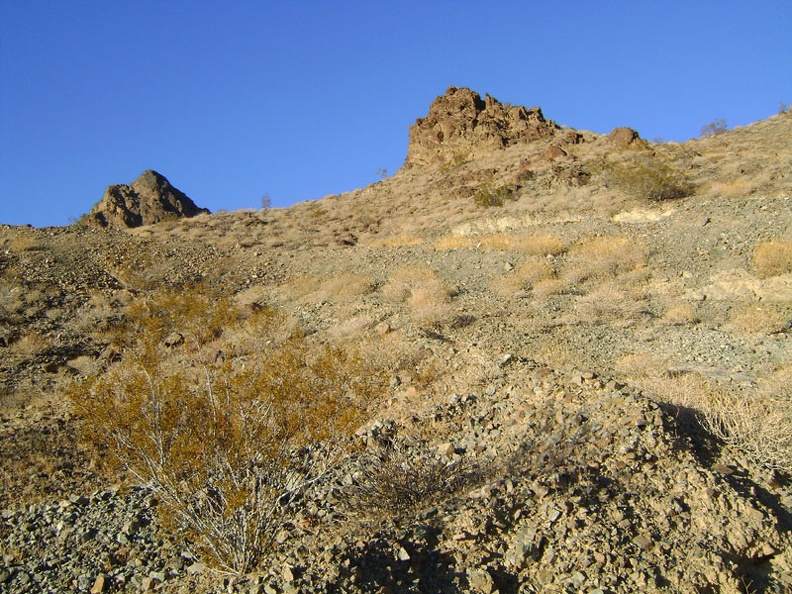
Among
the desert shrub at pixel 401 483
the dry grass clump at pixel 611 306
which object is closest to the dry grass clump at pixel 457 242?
the dry grass clump at pixel 611 306

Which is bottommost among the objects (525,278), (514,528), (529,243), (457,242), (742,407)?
(514,528)

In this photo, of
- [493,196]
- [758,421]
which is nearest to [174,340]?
[758,421]

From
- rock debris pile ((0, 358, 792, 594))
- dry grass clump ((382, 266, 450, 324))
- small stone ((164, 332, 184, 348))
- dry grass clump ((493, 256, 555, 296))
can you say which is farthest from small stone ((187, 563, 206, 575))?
dry grass clump ((493, 256, 555, 296))

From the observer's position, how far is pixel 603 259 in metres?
13.2

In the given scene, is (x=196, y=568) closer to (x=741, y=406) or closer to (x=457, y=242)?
(x=741, y=406)

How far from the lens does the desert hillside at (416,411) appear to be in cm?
461

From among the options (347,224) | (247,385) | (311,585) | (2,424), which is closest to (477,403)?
(247,385)

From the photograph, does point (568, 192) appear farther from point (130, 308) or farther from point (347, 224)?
point (130, 308)

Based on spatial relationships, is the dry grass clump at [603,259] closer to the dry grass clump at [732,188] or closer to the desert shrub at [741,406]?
the desert shrub at [741,406]

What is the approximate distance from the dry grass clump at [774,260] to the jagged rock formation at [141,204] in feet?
78.3

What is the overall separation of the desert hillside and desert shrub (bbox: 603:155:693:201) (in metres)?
0.78

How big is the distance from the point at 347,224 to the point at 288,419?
19.9 m

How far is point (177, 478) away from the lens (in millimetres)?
5145

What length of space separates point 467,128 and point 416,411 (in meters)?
26.4
